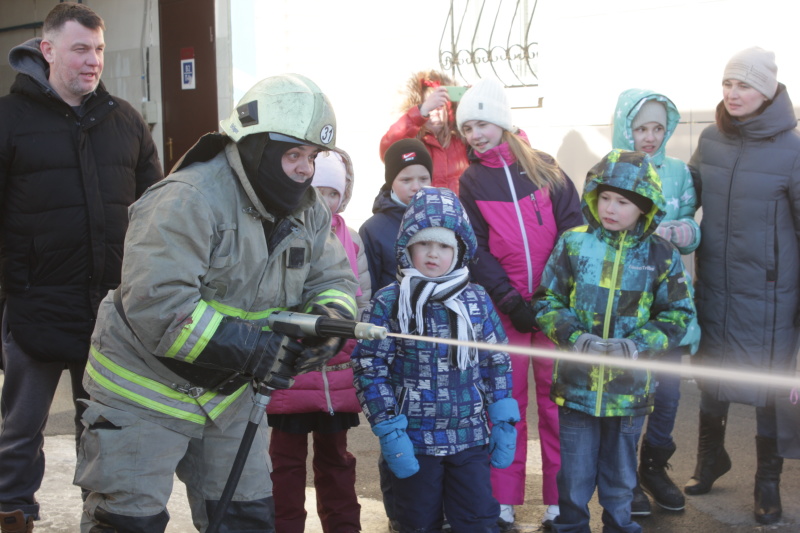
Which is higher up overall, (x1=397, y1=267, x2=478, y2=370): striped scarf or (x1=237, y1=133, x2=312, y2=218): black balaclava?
(x1=237, y1=133, x2=312, y2=218): black balaclava

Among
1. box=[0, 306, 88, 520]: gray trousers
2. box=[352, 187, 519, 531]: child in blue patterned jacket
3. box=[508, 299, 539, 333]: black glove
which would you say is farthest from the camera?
box=[508, 299, 539, 333]: black glove

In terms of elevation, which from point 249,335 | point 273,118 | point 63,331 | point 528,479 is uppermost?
point 273,118

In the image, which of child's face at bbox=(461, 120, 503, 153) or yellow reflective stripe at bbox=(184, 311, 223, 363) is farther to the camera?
child's face at bbox=(461, 120, 503, 153)

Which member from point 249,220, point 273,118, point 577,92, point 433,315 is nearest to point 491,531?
point 433,315

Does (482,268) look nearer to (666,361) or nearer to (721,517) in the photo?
(666,361)

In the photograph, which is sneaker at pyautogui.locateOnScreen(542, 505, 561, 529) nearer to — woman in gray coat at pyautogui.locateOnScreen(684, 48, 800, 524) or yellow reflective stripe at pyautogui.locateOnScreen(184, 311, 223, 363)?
woman in gray coat at pyautogui.locateOnScreen(684, 48, 800, 524)

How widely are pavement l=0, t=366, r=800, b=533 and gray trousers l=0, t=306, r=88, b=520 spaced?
0.30 m

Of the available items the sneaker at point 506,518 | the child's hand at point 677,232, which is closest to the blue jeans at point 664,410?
the child's hand at point 677,232

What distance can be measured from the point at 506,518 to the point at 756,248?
5.95 feet

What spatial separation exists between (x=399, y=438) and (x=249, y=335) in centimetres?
96

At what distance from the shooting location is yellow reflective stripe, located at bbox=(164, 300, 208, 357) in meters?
2.69

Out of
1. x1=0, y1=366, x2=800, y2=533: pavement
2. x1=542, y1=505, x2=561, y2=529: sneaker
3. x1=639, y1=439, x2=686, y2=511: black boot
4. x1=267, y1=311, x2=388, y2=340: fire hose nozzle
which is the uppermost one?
x1=267, y1=311, x2=388, y2=340: fire hose nozzle

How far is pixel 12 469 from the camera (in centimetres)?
400

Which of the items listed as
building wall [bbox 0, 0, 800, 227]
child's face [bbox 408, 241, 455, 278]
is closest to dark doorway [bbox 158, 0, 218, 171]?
building wall [bbox 0, 0, 800, 227]
